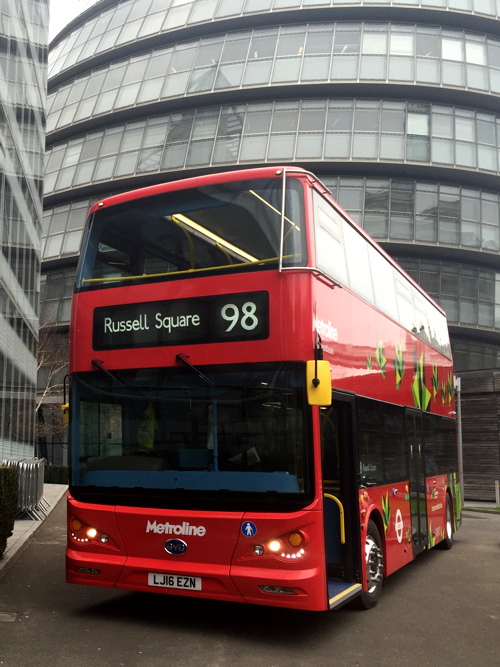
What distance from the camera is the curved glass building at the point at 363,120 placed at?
36906 mm

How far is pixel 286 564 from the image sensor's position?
696 centimetres

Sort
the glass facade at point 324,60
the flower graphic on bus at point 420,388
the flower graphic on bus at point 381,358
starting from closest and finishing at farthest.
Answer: the flower graphic on bus at point 381,358, the flower graphic on bus at point 420,388, the glass facade at point 324,60

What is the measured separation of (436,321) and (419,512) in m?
4.31

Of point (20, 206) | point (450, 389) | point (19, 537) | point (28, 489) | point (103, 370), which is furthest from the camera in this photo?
point (20, 206)

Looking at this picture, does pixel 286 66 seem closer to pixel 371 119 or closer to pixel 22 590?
pixel 371 119

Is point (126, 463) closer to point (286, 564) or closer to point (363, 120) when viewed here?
point (286, 564)

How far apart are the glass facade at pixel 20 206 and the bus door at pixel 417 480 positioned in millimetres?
11202

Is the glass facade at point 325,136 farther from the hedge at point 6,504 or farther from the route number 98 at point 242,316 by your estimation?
the route number 98 at point 242,316

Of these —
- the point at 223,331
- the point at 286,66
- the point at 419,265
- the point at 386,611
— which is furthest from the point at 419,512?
the point at 286,66

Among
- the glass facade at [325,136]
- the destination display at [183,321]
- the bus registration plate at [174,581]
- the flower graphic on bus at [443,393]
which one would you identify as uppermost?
the glass facade at [325,136]

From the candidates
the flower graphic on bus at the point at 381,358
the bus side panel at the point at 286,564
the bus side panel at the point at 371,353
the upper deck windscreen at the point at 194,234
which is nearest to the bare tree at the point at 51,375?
the bus side panel at the point at 371,353

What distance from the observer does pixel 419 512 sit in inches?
454

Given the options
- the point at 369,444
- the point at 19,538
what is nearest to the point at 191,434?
the point at 369,444

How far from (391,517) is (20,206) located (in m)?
17.2
